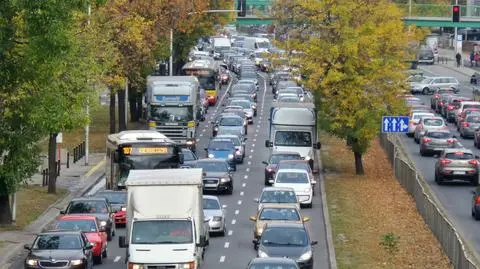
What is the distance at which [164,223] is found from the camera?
37.8m

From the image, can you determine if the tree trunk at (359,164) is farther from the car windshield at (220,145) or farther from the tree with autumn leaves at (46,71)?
the tree with autumn leaves at (46,71)

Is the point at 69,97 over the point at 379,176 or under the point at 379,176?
over

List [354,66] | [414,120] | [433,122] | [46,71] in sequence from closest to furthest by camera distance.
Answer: [46,71], [354,66], [433,122], [414,120]

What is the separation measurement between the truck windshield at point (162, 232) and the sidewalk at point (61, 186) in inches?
252

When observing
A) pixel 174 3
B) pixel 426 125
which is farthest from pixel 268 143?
pixel 174 3

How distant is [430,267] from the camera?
39969mm

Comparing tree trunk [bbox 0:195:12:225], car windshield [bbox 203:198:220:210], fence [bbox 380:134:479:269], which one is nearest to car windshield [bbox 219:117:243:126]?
fence [bbox 380:134:479:269]

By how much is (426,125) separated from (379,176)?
11.6 metres

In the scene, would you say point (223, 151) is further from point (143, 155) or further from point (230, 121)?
point (143, 155)

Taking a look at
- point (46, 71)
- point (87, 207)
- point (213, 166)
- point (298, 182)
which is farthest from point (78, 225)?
point (213, 166)

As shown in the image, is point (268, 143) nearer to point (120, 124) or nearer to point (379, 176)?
point (379, 176)

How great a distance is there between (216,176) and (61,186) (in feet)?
25.4

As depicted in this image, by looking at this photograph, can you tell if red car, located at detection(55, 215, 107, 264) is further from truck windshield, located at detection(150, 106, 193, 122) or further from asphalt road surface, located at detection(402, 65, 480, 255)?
truck windshield, located at detection(150, 106, 193, 122)

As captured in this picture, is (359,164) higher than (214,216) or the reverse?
the reverse
